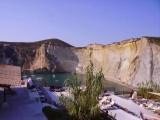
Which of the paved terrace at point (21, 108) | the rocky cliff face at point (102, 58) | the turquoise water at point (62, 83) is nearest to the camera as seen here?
the paved terrace at point (21, 108)

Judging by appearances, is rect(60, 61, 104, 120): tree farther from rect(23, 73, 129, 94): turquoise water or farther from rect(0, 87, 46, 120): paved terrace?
rect(23, 73, 129, 94): turquoise water

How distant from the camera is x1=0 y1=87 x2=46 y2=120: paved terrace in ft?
66.0

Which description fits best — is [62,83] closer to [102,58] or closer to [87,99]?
[102,58]

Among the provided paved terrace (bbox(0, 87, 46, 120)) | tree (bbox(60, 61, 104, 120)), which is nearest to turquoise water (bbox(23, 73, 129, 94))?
paved terrace (bbox(0, 87, 46, 120))

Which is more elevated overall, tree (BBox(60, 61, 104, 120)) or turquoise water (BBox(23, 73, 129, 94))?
tree (BBox(60, 61, 104, 120))

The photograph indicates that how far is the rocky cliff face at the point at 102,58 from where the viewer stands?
58.3 meters

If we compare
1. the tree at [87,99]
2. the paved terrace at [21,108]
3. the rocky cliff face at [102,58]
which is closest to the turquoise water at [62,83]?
the rocky cliff face at [102,58]

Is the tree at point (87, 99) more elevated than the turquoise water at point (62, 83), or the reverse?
the tree at point (87, 99)

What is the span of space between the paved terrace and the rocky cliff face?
102 ft

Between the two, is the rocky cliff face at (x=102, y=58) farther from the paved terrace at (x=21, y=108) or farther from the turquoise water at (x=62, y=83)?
the paved terrace at (x=21, y=108)

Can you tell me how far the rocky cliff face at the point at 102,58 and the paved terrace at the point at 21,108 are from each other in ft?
102

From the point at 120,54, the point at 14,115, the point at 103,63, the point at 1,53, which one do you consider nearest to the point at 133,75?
the point at 120,54

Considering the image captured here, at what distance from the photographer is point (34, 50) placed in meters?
93.3

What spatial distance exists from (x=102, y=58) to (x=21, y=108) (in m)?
58.0
